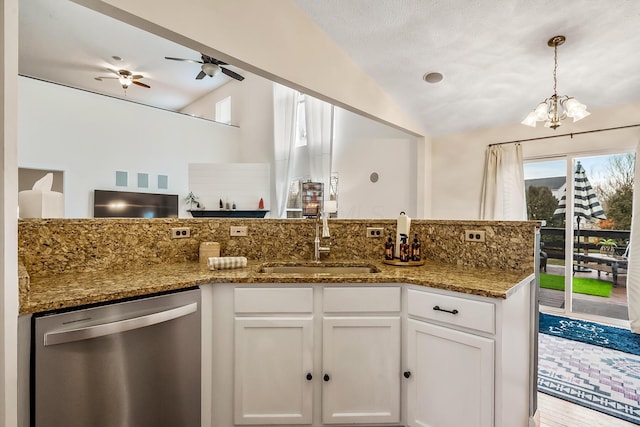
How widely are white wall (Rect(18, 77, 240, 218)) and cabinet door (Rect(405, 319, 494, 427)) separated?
5.77m

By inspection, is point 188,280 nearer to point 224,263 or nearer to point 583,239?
point 224,263

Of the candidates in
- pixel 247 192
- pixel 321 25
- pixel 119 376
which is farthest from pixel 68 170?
pixel 119 376

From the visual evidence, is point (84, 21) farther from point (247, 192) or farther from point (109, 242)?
point (109, 242)

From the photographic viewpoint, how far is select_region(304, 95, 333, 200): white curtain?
16.5 feet

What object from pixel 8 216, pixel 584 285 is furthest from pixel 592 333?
pixel 8 216

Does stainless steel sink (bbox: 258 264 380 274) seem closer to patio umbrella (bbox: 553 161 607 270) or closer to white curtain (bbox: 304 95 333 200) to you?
white curtain (bbox: 304 95 333 200)

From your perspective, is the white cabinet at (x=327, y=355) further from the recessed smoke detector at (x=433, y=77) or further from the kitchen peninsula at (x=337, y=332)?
the recessed smoke detector at (x=433, y=77)

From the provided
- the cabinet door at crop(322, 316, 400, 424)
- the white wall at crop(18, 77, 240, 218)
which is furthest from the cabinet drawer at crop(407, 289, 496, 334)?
the white wall at crop(18, 77, 240, 218)

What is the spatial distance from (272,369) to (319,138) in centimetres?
409

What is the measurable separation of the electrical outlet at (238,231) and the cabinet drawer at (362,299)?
2.79 ft

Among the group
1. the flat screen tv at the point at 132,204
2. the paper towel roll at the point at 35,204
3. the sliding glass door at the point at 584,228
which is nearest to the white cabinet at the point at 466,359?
the paper towel roll at the point at 35,204

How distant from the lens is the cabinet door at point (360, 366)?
161cm

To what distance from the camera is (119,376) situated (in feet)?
4.21

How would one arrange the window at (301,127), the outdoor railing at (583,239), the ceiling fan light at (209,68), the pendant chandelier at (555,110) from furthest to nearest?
the window at (301,127), the ceiling fan light at (209,68), the outdoor railing at (583,239), the pendant chandelier at (555,110)
